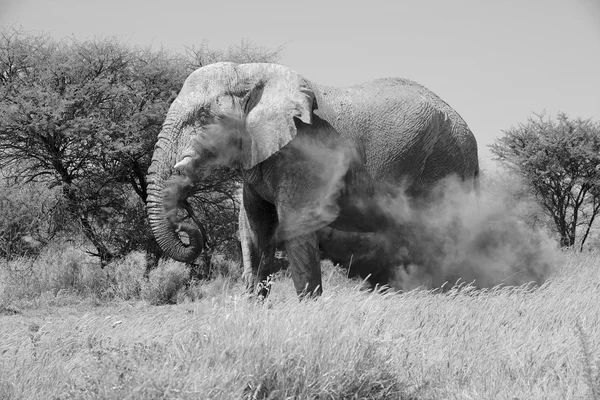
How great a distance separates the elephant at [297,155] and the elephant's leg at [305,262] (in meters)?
0.01

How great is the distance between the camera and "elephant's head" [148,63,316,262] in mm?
8109

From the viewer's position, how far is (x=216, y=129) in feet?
27.0

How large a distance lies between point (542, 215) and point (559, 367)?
17.6m

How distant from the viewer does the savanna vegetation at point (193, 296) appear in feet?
16.7

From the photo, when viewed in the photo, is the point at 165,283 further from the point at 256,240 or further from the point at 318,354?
the point at 318,354

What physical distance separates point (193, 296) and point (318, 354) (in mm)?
7346

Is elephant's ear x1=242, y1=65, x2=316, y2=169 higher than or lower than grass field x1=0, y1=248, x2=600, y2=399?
higher

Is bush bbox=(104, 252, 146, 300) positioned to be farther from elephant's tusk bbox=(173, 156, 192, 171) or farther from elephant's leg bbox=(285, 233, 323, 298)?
elephant's tusk bbox=(173, 156, 192, 171)

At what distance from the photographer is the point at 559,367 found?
19.8 ft

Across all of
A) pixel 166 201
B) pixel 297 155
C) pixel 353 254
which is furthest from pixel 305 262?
pixel 353 254

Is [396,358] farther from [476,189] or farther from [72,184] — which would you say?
[72,184]

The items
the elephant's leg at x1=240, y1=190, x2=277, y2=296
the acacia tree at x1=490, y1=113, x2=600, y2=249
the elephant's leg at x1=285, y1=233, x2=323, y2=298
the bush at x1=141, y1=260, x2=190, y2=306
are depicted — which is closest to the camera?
the elephant's leg at x1=285, y1=233, x2=323, y2=298

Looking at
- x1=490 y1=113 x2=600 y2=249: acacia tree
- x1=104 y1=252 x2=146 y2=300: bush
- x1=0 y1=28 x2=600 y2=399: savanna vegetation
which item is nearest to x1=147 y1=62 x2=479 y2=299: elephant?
x1=0 y1=28 x2=600 y2=399: savanna vegetation

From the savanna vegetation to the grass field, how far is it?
2 centimetres
